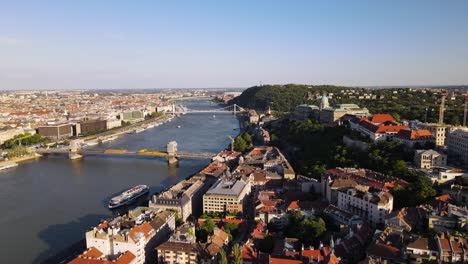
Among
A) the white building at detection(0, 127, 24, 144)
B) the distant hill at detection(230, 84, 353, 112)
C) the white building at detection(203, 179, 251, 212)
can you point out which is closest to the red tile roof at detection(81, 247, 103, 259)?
the white building at detection(203, 179, 251, 212)

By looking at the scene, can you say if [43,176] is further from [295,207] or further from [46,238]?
[295,207]

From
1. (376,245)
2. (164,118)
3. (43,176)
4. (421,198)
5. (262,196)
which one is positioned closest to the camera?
A: (376,245)

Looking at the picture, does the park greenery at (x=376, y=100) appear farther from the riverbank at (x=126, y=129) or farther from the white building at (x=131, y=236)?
the white building at (x=131, y=236)

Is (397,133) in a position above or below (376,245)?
above

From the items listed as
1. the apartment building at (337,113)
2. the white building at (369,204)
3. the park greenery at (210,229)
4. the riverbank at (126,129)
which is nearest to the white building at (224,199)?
the park greenery at (210,229)

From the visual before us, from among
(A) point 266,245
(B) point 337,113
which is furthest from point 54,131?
(A) point 266,245

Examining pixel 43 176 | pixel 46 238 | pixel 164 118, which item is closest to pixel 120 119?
pixel 164 118

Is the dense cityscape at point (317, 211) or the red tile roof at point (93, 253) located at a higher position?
the dense cityscape at point (317, 211)
